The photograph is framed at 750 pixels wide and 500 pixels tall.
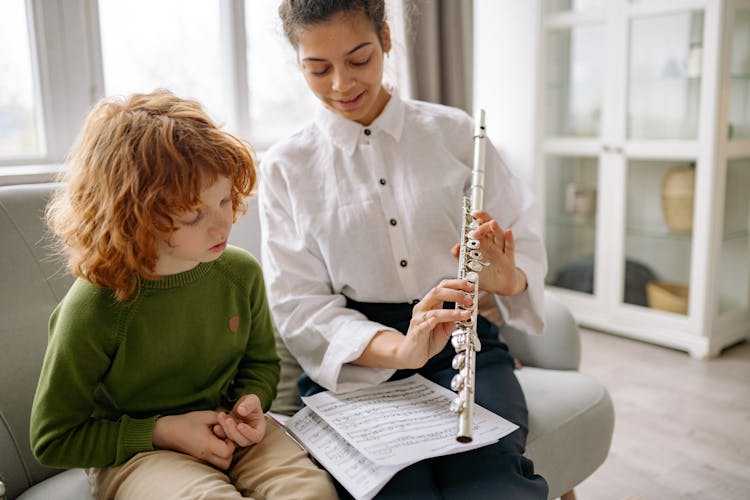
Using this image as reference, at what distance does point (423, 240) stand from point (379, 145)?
0.21 m

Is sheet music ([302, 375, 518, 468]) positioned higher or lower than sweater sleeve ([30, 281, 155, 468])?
lower

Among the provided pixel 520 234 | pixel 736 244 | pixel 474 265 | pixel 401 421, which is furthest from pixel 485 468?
pixel 736 244

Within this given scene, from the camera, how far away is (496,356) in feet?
4.26

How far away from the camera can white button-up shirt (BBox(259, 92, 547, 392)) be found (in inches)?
51.0

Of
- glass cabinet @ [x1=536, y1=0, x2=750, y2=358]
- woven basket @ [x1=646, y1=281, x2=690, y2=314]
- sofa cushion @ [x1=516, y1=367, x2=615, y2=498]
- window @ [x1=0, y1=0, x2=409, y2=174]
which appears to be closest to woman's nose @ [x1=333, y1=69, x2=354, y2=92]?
window @ [x1=0, y1=0, x2=409, y2=174]

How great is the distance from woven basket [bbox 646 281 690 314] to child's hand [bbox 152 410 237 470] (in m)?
2.30

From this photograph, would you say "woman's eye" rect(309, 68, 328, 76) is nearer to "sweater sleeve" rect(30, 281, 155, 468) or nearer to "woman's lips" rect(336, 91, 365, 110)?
"woman's lips" rect(336, 91, 365, 110)

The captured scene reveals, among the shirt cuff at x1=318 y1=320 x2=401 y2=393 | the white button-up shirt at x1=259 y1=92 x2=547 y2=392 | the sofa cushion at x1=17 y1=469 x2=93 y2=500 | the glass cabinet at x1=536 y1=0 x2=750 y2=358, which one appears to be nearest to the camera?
the sofa cushion at x1=17 y1=469 x2=93 y2=500

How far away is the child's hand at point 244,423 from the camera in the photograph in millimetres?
1043

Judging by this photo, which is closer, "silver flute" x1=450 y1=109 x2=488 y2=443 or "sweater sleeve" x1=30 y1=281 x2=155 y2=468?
"silver flute" x1=450 y1=109 x2=488 y2=443

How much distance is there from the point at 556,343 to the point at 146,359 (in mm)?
935

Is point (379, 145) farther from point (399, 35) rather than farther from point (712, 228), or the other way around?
point (712, 228)

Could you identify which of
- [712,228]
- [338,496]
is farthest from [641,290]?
[338,496]

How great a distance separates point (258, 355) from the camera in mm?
1198
